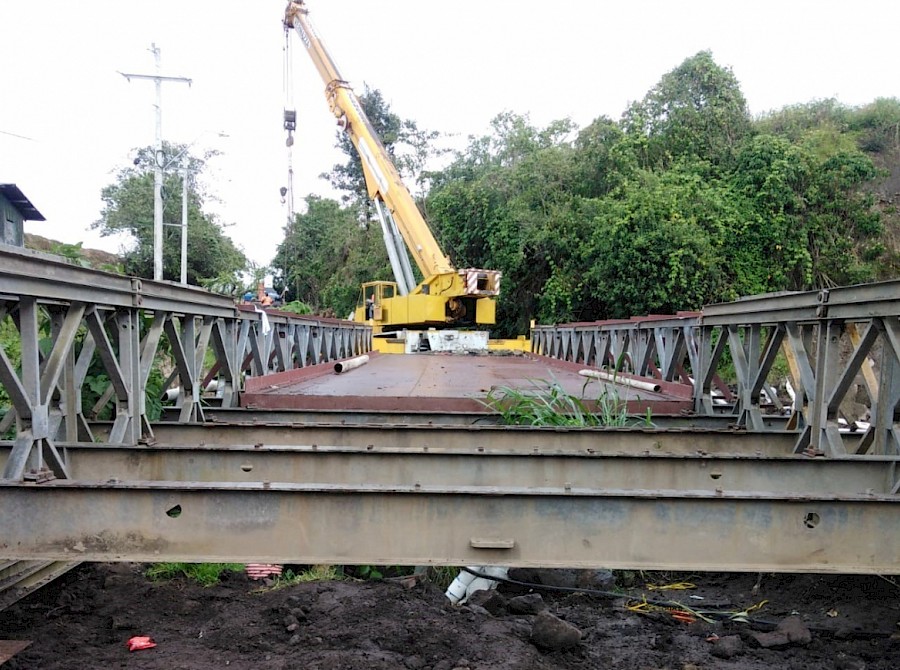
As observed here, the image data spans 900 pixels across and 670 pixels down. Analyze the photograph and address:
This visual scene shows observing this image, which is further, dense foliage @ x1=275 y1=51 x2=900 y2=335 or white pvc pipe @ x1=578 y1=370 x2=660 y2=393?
dense foliage @ x1=275 y1=51 x2=900 y2=335

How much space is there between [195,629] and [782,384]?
568 inches

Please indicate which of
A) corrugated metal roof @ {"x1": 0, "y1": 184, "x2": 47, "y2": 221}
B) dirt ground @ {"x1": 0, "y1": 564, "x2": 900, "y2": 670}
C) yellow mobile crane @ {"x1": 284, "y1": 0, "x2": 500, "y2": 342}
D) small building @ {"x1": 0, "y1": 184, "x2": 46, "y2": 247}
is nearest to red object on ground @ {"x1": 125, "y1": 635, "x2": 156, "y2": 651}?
dirt ground @ {"x1": 0, "y1": 564, "x2": 900, "y2": 670}

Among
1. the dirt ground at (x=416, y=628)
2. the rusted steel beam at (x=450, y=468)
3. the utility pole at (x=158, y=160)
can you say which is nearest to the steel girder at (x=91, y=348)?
the rusted steel beam at (x=450, y=468)

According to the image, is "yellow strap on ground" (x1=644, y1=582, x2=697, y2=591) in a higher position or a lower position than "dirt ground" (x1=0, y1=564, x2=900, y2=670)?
lower

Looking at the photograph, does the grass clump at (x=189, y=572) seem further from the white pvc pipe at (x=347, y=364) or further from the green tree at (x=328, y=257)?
the green tree at (x=328, y=257)

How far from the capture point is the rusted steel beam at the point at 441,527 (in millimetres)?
2656

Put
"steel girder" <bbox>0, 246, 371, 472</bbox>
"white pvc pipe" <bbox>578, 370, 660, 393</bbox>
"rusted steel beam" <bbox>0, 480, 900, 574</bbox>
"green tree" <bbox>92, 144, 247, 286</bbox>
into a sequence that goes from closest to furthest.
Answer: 1. "rusted steel beam" <bbox>0, 480, 900, 574</bbox>
2. "steel girder" <bbox>0, 246, 371, 472</bbox>
3. "white pvc pipe" <bbox>578, 370, 660, 393</bbox>
4. "green tree" <bbox>92, 144, 247, 286</bbox>

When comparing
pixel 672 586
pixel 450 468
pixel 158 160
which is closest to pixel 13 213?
pixel 158 160

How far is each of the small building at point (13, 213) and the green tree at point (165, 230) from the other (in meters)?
8.94

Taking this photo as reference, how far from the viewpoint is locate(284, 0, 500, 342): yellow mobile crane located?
1542 cm

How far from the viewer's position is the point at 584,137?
22.8m

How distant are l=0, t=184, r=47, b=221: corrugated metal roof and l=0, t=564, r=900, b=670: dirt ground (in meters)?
27.1

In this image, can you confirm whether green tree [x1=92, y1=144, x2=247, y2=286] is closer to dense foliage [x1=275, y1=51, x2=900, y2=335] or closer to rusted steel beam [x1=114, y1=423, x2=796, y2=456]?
dense foliage [x1=275, y1=51, x2=900, y2=335]

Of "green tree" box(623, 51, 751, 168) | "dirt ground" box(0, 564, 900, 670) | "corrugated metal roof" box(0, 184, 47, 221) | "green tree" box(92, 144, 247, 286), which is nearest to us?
"dirt ground" box(0, 564, 900, 670)
